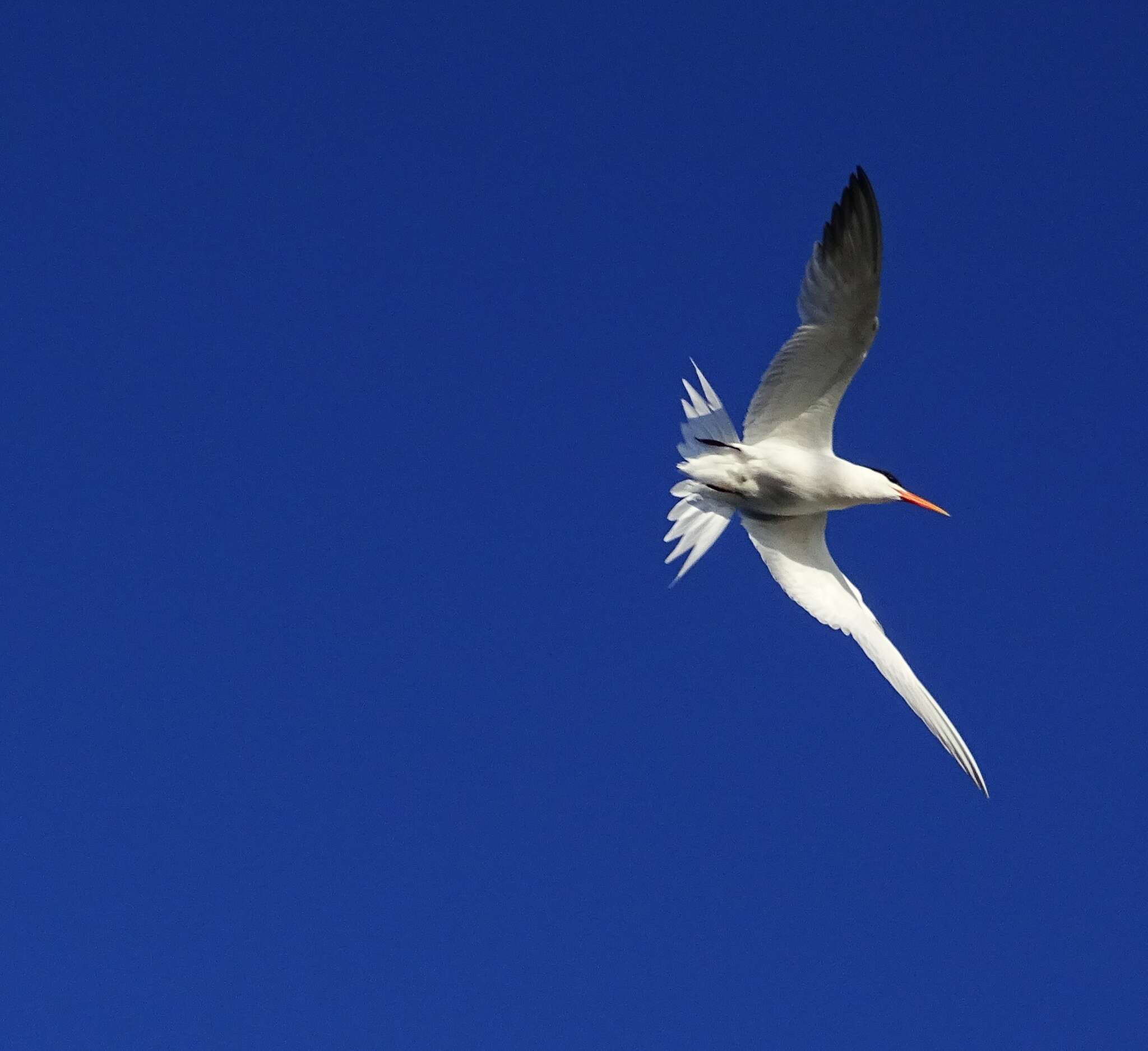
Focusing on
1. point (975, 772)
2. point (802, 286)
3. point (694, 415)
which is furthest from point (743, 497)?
point (975, 772)

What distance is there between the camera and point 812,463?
10359 mm

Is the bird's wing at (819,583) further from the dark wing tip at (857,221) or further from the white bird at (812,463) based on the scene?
the dark wing tip at (857,221)

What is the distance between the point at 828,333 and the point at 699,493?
1.52 m

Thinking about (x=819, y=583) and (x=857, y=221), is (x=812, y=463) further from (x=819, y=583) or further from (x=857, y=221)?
(x=857, y=221)

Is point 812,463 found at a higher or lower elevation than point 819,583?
higher

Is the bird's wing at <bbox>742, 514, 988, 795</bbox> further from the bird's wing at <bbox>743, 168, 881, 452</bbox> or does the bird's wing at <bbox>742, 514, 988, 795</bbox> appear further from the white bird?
the bird's wing at <bbox>743, 168, 881, 452</bbox>

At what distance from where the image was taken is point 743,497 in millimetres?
10500

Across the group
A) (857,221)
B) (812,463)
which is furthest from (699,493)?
(857,221)

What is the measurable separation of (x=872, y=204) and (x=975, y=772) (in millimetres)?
3596

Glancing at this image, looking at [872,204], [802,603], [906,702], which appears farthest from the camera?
[802,603]

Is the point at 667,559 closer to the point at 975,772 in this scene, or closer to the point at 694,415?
the point at 694,415

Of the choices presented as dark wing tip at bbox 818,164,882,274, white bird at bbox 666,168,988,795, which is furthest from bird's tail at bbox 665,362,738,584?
dark wing tip at bbox 818,164,882,274

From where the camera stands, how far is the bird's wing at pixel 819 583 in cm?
1036


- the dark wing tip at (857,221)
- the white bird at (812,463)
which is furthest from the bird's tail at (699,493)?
the dark wing tip at (857,221)
